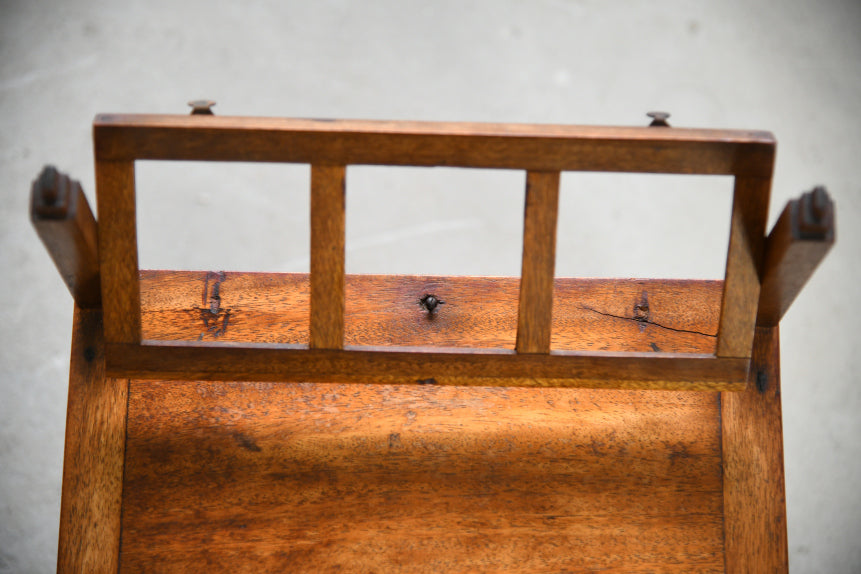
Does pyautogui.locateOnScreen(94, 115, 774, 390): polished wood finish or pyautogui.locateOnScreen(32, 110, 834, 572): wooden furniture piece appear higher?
pyautogui.locateOnScreen(94, 115, 774, 390): polished wood finish

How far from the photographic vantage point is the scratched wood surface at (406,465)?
41.3 inches

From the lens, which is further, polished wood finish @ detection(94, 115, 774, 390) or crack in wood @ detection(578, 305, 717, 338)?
crack in wood @ detection(578, 305, 717, 338)

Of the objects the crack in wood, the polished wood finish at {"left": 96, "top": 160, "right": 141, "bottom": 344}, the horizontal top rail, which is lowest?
the crack in wood

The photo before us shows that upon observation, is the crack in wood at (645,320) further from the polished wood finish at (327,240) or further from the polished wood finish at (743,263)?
the polished wood finish at (327,240)

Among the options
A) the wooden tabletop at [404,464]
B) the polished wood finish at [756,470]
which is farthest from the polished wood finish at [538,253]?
the polished wood finish at [756,470]

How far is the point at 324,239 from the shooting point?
2.91 ft

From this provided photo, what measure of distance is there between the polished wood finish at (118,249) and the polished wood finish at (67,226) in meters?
0.02

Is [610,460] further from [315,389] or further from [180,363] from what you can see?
[180,363]

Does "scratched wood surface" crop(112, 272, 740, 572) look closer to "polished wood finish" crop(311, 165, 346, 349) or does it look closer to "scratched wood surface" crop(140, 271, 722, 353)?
"scratched wood surface" crop(140, 271, 722, 353)

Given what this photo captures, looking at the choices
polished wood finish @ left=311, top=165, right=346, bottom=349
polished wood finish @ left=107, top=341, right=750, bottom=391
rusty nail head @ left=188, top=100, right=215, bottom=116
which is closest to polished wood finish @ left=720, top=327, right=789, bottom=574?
polished wood finish @ left=107, top=341, right=750, bottom=391

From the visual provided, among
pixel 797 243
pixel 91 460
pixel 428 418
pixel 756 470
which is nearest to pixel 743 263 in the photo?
pixel 797 243

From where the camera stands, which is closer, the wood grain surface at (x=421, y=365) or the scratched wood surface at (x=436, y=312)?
the wood grain surface at (x=421, y=365)

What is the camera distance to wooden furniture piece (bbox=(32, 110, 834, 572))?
94 cm

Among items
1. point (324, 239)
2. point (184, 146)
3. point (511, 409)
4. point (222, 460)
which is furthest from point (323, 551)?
point (184, 146)
